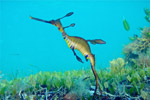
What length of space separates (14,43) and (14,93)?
126 meters

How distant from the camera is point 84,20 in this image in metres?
160

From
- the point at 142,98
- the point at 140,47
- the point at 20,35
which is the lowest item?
the point at 142,98

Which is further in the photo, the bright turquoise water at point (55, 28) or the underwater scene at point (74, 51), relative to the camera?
the bright turquoise water at point (55, 28)

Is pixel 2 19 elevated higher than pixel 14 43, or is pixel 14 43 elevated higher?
pixel 2 19

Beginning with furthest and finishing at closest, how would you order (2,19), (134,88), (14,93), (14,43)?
(14,43)
(2,19)
(14,93)
(134,88)

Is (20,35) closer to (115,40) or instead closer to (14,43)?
(14,43)

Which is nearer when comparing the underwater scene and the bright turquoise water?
the underwater scene

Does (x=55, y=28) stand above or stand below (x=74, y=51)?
above

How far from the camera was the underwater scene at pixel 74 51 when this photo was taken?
308 cm

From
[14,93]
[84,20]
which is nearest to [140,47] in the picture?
[14,93]

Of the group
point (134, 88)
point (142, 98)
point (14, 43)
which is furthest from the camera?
point (14, 43)

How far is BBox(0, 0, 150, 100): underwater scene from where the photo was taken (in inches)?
121

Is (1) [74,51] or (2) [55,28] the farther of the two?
(2) [55,28]

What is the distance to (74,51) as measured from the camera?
2020mm
